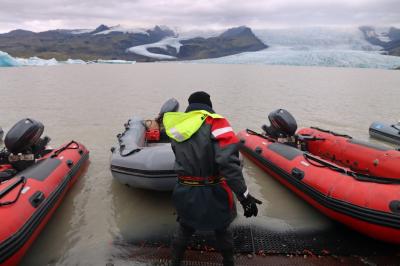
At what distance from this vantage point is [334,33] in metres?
53.9

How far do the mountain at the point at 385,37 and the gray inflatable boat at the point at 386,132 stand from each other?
2564 inches

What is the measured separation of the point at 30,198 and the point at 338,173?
123 inches

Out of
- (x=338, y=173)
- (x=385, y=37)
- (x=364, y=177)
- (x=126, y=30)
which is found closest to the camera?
(x=364, y=177)

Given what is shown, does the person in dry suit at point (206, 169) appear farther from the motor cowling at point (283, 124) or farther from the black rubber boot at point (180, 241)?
the motor cowling at point (283, 124)

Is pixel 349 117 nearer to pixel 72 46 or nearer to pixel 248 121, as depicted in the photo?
pixel 248 121

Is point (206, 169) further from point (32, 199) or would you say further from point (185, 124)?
point (32, 199)

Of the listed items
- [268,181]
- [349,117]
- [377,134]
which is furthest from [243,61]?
[268,181]

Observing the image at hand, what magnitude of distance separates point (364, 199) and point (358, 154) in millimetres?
1742

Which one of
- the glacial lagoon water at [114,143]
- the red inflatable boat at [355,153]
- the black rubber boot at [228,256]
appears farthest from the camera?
the red inflatable boat at [355,153]

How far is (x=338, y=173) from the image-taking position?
3.89 metres

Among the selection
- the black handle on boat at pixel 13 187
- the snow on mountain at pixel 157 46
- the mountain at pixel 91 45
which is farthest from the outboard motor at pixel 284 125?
the snow on mountain at pixel 157 46

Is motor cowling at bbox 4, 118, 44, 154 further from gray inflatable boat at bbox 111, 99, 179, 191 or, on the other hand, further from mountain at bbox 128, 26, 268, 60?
mountain at bbox 128, 26, 268, 60

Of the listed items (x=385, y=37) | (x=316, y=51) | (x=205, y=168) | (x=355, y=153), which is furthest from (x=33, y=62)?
(x=385, y=37)

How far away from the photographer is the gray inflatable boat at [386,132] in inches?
295
